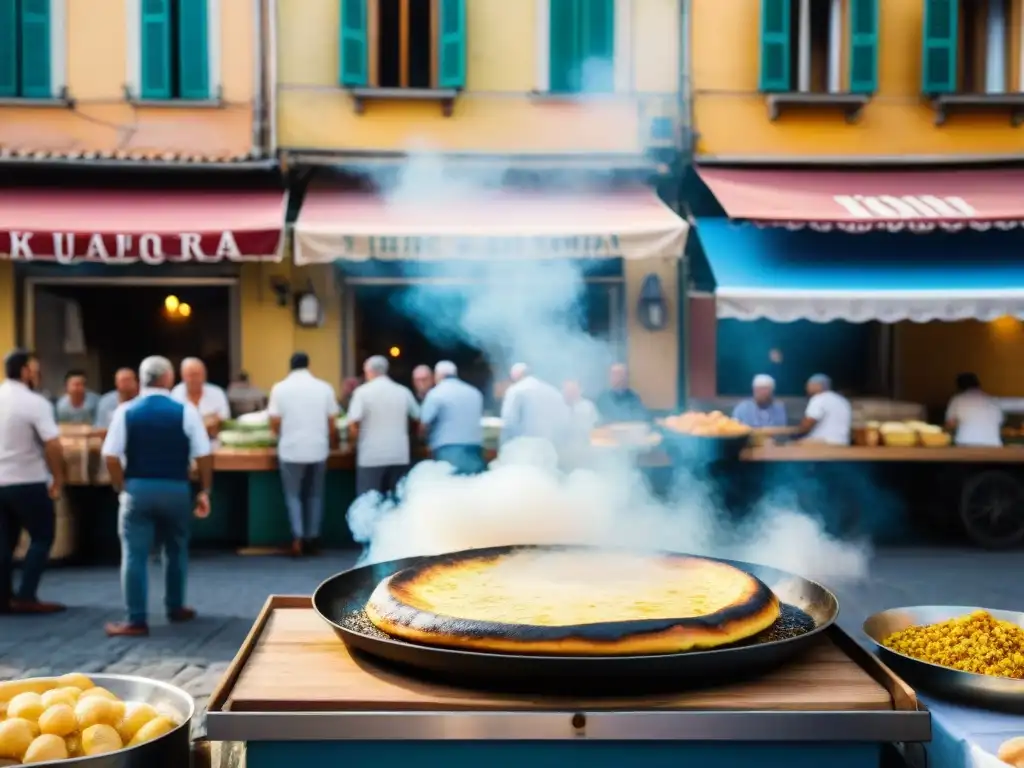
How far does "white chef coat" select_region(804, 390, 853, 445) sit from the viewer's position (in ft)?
30.7

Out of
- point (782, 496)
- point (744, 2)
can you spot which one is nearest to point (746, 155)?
point (744, 2)

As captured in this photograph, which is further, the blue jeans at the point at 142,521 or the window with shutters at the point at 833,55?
the window with shutters at the point at 833,55

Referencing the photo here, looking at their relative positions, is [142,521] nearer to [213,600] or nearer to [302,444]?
[213,600]

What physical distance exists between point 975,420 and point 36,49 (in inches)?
460

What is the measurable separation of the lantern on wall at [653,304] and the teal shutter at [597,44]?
256 cm

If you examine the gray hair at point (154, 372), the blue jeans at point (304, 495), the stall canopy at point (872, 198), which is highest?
the stall canopy at point (872, 198)

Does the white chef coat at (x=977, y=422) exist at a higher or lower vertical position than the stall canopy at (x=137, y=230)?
lower

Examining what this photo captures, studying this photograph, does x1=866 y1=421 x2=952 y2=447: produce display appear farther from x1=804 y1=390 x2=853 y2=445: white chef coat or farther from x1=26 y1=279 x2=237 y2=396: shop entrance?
x1=26 y1=279 x2=237 y2=396: shop entrance

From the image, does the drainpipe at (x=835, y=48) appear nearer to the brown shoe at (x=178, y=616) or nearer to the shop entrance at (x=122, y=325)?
the shop entrance at (x=122, y=325)

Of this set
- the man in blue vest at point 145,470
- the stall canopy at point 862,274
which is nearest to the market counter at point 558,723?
the man in blue vest at point 145,470

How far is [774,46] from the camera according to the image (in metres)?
11.2

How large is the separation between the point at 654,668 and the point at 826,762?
0.49 metres

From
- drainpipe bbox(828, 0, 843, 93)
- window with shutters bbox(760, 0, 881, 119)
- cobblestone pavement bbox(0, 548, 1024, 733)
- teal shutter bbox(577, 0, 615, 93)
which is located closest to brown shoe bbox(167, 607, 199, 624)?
cobblestone pavement bbox(0, 548, 1024, 733)

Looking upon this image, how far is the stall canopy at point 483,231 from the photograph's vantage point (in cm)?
904
